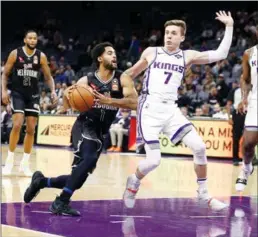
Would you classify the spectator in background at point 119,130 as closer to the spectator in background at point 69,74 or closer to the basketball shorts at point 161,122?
the spectator in background at point 69,74

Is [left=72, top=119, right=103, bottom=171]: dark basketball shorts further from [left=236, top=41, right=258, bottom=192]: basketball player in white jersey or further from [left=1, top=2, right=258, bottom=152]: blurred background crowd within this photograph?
[left=1, top=2, right=258, bottom=152]: blurred background crowd

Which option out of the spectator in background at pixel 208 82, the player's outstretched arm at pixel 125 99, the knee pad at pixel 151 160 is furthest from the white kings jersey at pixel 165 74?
the spectator in background at pixel 208 82

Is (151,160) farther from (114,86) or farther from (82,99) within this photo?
(82,99)

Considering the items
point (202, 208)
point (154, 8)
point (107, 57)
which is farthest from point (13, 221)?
point (154, 8)

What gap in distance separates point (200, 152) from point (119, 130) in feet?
37.0

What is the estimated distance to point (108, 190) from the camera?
32.1 ft

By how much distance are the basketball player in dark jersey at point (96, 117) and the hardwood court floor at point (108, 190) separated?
36 centimetres

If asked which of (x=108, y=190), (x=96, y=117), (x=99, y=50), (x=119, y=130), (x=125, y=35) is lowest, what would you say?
(x=108, y=190)

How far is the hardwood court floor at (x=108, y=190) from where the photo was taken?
6.68 m

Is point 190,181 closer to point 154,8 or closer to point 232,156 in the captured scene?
point 232,156

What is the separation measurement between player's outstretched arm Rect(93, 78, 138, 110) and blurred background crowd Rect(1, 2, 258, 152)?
12372 millimetres

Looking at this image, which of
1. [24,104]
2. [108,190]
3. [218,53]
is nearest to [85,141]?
[218,53]

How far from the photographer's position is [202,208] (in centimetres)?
838

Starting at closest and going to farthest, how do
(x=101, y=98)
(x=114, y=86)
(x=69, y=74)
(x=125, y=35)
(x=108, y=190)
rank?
1. (x=101, y=98)
2. (x=114, y=86)
3. (x=108, y=190)
4. (x=69, y=74)
5. (x=125, y=35)
